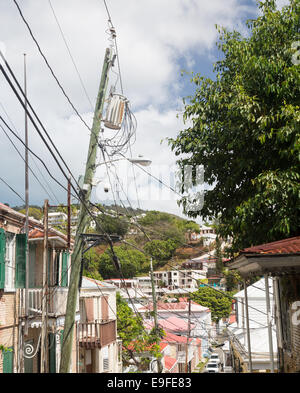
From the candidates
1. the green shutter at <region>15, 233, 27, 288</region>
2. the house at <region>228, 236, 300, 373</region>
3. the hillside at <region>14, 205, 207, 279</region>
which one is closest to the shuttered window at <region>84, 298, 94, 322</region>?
the green shutter at <region>15, 233, 27, 288</region>

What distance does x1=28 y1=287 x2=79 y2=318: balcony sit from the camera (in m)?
16.5

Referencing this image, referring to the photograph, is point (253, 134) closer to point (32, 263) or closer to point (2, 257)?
point (2, 257)

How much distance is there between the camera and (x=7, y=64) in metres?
6.02

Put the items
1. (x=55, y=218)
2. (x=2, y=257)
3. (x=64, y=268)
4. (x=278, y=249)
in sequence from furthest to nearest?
1. (x=64, y=268)
2. (x=55, y=218)
3. (x=2, y=257)
4. (x=278, y=249)

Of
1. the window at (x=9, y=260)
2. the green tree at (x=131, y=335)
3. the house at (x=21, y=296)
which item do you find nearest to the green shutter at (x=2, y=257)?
the house at (x=21, y=296)

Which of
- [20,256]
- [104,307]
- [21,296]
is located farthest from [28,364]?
[104,307]

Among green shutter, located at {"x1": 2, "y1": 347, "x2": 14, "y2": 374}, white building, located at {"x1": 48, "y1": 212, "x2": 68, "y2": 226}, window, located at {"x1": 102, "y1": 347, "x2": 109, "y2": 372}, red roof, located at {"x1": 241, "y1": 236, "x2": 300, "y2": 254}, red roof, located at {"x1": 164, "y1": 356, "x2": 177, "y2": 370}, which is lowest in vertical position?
red roof, located at {"x1": 164, "y1": 356, "x2": 177, "y2": 370}

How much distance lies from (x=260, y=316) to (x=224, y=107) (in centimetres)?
1623

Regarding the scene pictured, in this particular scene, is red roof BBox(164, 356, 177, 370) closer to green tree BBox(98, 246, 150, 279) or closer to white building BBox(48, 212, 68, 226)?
white building BBox(48, 212, 68, 226)

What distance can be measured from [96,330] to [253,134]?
15.3 metres

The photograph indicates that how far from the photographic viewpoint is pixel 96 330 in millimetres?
22938

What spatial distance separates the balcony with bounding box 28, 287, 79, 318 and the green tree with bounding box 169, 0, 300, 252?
699 cm

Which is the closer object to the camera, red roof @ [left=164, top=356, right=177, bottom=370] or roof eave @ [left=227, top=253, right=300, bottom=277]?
roof eave @ [left=227, top=253, right=300, bottom=277]
